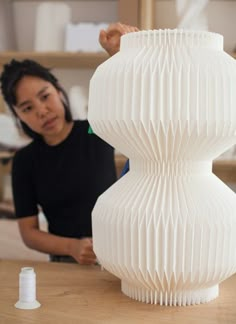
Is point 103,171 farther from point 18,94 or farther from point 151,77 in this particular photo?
point 151,77

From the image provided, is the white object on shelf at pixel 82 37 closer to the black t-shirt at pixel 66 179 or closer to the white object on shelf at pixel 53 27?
the white object on shelf at pixel 53 27

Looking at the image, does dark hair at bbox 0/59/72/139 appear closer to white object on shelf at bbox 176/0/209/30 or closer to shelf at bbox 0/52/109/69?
shelf at bbox 0/52/109/69

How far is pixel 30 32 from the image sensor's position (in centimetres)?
240

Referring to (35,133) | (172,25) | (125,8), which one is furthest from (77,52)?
(35,133)

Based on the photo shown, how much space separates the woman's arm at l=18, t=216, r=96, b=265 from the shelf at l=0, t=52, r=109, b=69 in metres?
0.84

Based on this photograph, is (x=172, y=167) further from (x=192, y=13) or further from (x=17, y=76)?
(x=192, y=13)

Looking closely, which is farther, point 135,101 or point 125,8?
point 125,8

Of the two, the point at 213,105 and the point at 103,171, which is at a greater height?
the point at 213,105

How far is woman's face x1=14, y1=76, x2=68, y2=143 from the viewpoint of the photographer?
1.58m

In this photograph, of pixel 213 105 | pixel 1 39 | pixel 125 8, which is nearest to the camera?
pixel 213 105

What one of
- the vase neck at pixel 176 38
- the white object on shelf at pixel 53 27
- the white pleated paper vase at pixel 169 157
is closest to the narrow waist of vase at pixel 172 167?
the white pleated paper vase at pixel 169 157

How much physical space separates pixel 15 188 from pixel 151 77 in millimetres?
964

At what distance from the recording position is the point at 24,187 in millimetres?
1646

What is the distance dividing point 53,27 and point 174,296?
1.70 metres
